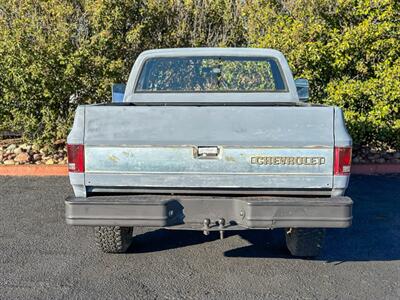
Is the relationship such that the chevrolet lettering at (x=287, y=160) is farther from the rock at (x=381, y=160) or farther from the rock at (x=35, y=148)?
the rock at (x=35, y=148)

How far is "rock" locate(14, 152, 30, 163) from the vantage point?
8.62m

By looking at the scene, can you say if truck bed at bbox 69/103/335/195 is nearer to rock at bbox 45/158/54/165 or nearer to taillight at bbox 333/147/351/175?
taillight at bbox 333/147/351/175

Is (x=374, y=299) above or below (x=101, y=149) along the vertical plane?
below

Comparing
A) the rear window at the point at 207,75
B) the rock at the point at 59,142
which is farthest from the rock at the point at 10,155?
the rear window at the point at 207,75

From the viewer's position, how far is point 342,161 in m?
3.60

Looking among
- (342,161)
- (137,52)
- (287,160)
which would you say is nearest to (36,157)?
(137,52)

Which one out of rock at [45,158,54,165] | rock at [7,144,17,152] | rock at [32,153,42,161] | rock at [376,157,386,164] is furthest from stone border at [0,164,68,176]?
rock at [376,157,386,164]

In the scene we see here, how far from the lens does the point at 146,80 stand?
5461mm

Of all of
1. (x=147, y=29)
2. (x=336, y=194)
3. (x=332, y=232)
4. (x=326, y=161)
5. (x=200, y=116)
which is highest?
(x=147, y=29)

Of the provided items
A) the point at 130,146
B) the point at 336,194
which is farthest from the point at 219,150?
the point at 336,194

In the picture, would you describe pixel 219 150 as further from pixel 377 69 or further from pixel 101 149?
pixel 377 69

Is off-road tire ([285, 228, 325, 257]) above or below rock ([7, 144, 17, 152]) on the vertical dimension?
above

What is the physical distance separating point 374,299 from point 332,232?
1.64 m

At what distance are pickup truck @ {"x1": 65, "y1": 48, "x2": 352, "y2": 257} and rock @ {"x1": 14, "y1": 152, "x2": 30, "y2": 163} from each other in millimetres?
5380
